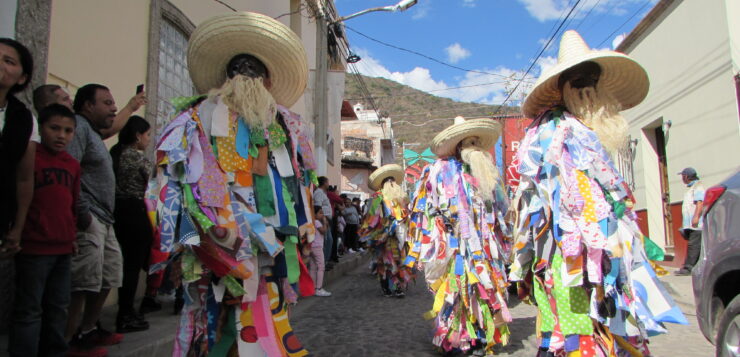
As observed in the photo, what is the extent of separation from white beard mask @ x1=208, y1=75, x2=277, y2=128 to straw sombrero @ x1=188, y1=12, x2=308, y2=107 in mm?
227

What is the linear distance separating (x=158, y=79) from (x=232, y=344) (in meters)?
4.33

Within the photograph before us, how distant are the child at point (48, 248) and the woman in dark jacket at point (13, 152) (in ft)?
0.52

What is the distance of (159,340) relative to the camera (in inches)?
137

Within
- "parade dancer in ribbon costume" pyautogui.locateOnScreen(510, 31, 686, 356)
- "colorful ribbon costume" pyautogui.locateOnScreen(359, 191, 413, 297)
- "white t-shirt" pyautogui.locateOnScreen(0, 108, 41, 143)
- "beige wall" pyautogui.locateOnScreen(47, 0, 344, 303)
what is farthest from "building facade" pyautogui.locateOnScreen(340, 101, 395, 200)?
"white t-shirt" pyautogui.locateOnScreen(0, 108, 41, 143)

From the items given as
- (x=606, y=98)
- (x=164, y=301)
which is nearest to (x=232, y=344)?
(x=606, y=98)

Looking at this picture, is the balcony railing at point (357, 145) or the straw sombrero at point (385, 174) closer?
the straw sombrero at point (385, 174)

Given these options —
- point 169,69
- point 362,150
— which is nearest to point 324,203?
point 169,69

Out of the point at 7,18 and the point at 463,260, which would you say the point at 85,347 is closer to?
the point at 7,18

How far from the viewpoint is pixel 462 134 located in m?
4.83

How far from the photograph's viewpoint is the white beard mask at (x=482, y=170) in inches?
178

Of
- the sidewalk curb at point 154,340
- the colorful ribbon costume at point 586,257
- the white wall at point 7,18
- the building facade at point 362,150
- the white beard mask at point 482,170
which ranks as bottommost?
the sidewalk curb at point 154,340

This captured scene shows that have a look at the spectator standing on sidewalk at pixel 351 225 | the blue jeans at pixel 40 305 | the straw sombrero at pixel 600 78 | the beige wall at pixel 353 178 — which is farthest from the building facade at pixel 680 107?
the beige wall at pixel 353 178

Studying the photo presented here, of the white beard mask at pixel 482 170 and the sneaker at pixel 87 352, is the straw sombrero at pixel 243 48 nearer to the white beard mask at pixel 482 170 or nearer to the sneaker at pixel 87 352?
the sneaker at pixel 87 352

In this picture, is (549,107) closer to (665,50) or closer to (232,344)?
(232,344)
